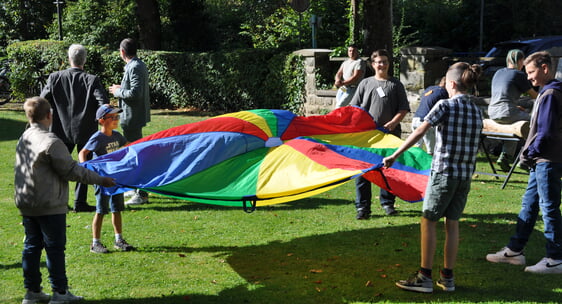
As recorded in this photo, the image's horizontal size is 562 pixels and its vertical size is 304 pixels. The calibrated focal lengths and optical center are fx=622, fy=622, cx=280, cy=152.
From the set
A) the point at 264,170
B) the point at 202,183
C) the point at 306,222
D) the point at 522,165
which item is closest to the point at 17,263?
the point at 202,183

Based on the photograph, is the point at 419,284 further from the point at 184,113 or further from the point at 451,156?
the point at 184,113

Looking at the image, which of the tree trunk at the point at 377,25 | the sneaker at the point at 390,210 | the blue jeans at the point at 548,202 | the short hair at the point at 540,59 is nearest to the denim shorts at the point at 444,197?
the blue jeans at the point at 548,202

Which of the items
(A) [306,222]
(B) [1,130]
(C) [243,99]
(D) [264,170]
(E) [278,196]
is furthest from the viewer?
(C) [243,99]

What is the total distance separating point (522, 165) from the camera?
593 centimetres

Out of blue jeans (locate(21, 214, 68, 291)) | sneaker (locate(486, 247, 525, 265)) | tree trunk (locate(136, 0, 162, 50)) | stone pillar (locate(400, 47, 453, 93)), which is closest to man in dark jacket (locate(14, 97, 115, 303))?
blue jeans (locate(21, 214, 68, 291))

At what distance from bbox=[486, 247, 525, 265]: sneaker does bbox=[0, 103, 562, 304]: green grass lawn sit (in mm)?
87

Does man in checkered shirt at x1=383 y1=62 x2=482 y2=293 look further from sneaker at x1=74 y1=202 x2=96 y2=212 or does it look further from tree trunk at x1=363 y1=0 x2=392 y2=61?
tree trunk at x1=363 y1=0 x2=392 y2=61

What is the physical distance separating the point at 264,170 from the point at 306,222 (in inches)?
75.5

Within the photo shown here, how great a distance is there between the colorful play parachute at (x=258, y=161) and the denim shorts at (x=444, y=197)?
0.78 metres

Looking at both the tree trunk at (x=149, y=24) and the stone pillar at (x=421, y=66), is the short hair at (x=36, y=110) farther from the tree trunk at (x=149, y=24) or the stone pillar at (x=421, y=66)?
the tree trunk at (x=149, y=24)

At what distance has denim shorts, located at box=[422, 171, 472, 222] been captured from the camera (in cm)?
512

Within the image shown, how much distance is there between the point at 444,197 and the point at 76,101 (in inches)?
200

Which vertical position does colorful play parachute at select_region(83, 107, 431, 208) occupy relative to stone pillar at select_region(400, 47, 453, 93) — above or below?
below

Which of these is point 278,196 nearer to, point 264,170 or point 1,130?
point 264,170
